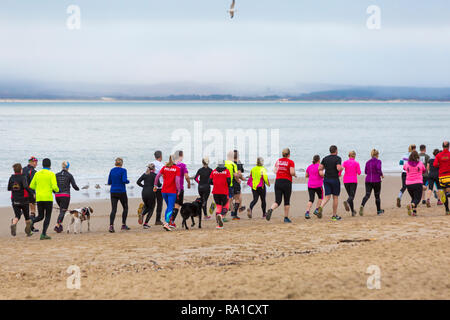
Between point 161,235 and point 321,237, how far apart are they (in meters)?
3.50

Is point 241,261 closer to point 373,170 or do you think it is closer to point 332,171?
point 332,171

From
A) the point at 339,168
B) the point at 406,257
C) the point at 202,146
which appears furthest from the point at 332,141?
the point at 406,257

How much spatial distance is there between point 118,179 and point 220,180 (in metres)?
2.32

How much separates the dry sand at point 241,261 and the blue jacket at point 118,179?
1.11 m

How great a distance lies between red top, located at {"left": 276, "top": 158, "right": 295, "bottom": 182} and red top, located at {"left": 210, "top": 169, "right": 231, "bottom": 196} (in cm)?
121

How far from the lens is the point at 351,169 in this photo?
1509 cm

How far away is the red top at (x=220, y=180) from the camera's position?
1373cm

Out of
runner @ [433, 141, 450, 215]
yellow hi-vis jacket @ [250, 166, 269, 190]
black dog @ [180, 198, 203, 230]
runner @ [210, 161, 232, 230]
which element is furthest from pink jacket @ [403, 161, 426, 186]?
black dog @ [180, 198, 203, 230]

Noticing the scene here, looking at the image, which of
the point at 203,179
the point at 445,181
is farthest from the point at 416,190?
the point at 203,179

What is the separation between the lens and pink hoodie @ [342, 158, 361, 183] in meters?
15.0

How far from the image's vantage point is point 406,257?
9445 mm
